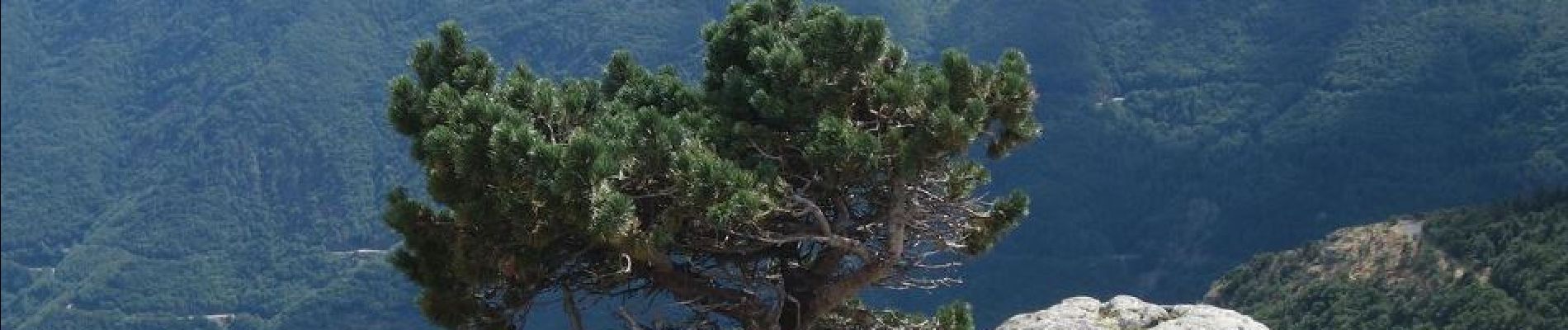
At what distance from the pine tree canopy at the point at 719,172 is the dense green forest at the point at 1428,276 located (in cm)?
5030

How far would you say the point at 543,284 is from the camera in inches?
635

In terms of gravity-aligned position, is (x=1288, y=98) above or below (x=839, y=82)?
below

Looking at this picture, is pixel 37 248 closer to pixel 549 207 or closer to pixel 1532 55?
pixel 1532 55

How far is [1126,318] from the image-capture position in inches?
800

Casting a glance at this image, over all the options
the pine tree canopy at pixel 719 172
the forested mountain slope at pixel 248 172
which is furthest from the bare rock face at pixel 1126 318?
the forested mountain slope at pixel 248 172

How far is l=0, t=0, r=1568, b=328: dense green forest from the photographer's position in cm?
Answer: 13762

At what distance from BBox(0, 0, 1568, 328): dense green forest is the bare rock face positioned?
351 feet

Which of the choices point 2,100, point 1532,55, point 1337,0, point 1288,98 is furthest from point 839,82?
point 2,100

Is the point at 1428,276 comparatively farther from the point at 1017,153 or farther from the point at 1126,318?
the point at 1017,153

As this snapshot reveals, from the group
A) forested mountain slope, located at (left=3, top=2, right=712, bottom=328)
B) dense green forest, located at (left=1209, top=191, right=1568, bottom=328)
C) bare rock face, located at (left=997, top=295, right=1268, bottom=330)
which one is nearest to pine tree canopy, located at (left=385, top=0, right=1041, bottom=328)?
bare rock face, located at (left=997, top=295, right=1268, bottom=330)

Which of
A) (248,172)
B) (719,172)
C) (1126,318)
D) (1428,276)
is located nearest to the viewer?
(719,172)

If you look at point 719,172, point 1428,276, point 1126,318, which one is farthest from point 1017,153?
point 719,172

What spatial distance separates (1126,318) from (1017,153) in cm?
11981

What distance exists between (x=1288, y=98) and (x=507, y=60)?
84839 millimetres
